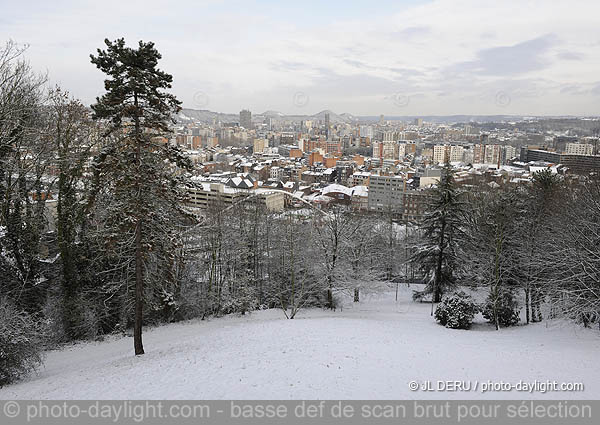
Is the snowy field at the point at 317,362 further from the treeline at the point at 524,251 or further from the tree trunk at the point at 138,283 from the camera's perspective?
the treeline at the point at 524,251

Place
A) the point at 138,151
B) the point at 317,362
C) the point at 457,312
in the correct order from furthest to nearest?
the point at 457,312, the point at 138,151, the point at 317,362

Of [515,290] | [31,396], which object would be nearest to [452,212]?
[515,290]

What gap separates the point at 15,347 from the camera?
39.0ft

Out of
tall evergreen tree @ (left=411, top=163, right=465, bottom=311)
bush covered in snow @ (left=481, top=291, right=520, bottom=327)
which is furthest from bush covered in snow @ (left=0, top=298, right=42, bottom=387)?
tall evergreen tree @ (left=411, top=163, right=465, bottom=311)

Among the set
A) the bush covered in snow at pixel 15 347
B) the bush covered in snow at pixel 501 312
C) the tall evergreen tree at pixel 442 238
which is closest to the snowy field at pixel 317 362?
the bush covered in snow at pixel 15 347

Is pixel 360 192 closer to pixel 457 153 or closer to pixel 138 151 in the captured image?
pixel 138 151

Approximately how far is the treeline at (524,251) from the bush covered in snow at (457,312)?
1077 mm

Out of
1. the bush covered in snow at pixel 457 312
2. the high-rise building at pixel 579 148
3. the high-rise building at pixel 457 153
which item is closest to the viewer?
the bush covered in snow at pixel 457 312

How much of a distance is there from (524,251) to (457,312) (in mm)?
4251

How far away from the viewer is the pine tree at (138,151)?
40.6 ft

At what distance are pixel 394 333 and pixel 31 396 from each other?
11.8 metres

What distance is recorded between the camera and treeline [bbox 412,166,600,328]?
16.2 m

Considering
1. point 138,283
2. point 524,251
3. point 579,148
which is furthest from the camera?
Result: point 579,148

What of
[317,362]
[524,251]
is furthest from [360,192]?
[317,362]
